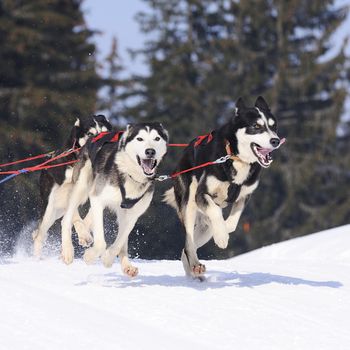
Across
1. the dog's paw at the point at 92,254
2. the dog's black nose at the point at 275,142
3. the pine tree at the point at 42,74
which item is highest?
the pine tree at the point at 42,74

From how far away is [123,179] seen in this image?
6.57 m

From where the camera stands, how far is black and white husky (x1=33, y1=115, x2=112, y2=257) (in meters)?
7.68

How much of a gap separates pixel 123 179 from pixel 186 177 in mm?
695

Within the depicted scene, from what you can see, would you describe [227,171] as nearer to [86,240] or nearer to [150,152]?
[150,152]

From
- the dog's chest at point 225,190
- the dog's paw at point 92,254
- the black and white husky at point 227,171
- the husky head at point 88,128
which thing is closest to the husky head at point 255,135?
the black and white husky at point 227,171

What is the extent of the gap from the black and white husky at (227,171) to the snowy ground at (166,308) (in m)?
0.43

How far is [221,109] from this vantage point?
2761 cm

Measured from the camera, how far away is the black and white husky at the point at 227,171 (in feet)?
21.5

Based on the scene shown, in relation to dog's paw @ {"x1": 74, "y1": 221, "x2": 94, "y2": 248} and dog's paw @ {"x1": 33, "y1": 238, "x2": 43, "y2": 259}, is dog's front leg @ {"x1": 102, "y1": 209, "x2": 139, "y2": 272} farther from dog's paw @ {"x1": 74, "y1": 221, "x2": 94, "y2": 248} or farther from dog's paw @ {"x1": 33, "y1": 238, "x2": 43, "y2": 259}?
dog's paw @ {"x1": 33, "y1": 238, "x2": 43, "y2": 259}

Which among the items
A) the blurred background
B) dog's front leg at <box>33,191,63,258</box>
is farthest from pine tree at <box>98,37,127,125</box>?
dog's front leg at <box>33,191,63,258</box>

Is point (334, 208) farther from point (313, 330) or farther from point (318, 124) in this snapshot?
point (313, 330)

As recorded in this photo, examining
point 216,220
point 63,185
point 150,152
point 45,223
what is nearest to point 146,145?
point 150,152

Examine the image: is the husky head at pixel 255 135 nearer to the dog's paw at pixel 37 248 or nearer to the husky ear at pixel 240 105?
the husky ear at pixel 240 105

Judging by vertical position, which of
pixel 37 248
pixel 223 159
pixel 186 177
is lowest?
pixel 37 248
